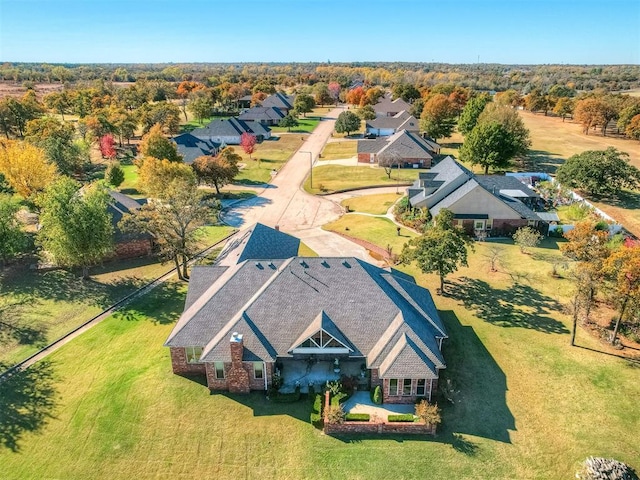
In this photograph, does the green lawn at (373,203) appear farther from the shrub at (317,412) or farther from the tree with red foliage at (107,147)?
the tree with red foliage at (107,147)

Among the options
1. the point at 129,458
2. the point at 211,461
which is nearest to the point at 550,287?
the point at 211,461

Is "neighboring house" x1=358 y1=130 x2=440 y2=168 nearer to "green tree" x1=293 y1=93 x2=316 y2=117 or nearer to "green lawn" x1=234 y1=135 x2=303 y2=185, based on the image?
"green lawn" x1=234 y1=135 x2=303 y2=185

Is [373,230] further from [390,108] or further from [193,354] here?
[390,108]

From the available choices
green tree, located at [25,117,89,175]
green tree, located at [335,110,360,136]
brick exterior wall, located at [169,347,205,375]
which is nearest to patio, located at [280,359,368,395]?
brick exterior wall, located at [169,347,205,375]

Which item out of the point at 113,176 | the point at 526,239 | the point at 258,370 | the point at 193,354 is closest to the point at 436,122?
the point at 526,239

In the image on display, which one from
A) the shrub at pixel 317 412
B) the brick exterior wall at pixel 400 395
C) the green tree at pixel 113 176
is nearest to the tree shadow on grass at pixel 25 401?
the shrub at pixel 317 412

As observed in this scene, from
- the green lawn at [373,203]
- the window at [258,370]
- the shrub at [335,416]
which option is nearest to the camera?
the shrub at [335,416]
